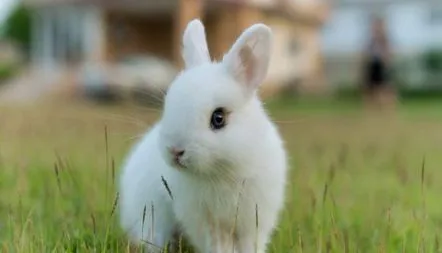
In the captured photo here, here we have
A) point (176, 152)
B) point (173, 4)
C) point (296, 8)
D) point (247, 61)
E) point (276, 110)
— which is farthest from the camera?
point (296, 8)

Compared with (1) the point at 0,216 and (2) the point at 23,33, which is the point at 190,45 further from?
(2) the point at 23,33

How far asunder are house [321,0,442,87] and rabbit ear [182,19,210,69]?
3768 centimetres

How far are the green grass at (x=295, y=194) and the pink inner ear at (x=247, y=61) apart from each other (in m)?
0.33

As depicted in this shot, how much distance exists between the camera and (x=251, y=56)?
3061mm

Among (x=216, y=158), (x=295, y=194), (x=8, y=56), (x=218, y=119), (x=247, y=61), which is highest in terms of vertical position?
(x=247, y=61)

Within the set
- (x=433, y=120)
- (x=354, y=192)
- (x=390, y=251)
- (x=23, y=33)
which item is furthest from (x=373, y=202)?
(x=23, y=33)

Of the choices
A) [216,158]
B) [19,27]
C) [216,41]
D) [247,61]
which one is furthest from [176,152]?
[19,27]

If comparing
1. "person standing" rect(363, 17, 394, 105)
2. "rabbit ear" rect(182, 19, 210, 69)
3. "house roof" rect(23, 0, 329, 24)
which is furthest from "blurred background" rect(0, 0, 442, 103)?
"rabbit ear" rect(182, 19, 210, 69)

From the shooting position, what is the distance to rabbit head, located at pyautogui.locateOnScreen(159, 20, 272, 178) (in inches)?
107

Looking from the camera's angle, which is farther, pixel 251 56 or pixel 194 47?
pixel 194 47

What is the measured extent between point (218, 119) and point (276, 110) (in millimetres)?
16429

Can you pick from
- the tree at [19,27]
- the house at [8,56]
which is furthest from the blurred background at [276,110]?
the house at [8,56]

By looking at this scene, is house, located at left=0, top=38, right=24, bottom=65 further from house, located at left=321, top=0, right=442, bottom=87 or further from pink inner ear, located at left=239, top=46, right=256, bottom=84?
pink inner ear, located at left=239, top=46, right=256, bottom=84

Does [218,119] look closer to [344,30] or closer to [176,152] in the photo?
[176,152]
